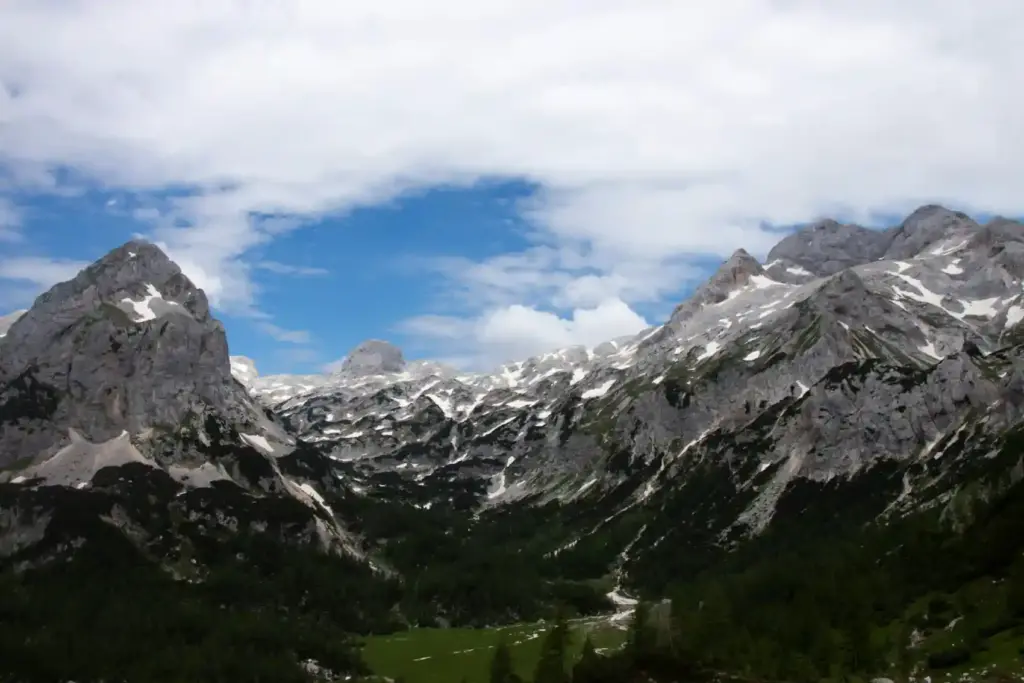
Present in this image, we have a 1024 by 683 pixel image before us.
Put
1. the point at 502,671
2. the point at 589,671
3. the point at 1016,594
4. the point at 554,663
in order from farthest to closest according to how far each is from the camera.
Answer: the point at 502,671 < the point at 554,663 < the point at 1016,594 < the point at 589,671

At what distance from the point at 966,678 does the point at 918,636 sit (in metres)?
48.4

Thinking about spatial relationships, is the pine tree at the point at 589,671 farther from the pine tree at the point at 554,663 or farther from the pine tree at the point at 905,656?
the pine tree at the point at 905,656

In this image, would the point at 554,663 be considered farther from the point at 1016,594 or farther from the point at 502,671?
the point at 1016,594

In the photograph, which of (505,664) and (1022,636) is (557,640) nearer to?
(505,664)

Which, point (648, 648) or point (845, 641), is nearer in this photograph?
point (648, 648)

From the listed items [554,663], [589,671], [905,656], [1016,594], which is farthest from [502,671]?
[1016,594]

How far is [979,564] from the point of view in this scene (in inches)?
5979

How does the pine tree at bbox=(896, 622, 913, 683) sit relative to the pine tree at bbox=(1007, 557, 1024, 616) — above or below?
below

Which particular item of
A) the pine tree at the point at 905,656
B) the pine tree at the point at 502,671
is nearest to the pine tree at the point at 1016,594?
the pine tree at the point at 905,656

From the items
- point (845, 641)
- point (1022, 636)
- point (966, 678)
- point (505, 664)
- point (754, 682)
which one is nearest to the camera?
point (966, 678)

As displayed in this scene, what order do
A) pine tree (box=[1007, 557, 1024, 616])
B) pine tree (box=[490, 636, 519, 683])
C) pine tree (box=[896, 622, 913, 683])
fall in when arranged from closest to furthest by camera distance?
pine tree (box=[896, 622, 913, 683])
pine tree (box=[1007, 557, 1024, 616])
pine tree (box=[490, 636, 519, 683])

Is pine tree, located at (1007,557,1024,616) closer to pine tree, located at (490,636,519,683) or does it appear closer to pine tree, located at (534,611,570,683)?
pine tree, located at (534,611,570,683)

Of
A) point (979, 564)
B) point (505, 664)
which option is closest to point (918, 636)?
point (979, 564)

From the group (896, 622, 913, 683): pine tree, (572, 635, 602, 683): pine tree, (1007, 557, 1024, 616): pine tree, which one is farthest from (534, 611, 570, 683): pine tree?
(1007, 557, 1024, 616): pine tree
